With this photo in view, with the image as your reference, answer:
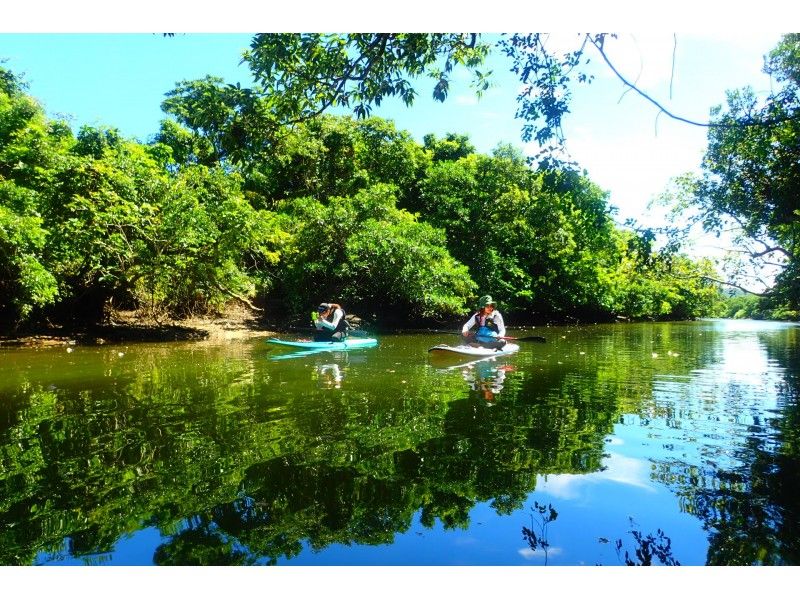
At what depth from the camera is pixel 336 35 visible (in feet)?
19.0

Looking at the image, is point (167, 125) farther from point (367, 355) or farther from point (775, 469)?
point (775, 469)

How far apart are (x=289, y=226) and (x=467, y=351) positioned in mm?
13857

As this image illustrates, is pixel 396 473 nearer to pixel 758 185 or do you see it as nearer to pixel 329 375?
pixel 329 375

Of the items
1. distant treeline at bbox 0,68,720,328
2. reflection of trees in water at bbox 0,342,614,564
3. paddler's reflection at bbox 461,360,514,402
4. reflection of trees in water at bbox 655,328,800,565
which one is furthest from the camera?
distant treeline at bbox 0,68,720,328

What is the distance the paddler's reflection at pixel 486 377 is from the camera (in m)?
8.31

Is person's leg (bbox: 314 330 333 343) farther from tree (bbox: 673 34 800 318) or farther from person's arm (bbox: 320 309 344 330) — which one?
tree (bbox: 673 34 800 318)

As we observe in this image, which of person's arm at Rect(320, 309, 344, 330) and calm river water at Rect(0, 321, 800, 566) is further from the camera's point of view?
person's arm at Rect(320, 309, 344, 330)

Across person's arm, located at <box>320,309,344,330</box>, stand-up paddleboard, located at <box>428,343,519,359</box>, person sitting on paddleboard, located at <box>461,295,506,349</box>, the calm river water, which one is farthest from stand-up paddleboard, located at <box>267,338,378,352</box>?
the calm river water

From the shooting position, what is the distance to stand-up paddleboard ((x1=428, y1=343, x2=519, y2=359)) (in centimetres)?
1226

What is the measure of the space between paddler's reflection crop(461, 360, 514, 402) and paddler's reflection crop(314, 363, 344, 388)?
7.70ft

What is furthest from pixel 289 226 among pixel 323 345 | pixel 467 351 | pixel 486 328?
pixel 467 351

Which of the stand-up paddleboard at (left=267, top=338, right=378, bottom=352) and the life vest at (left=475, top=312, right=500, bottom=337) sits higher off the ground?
the life vest at (left=475, top=312, right=500, bottom=337)

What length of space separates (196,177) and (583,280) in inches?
983

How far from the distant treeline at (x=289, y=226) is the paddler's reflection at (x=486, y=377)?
290 cm
